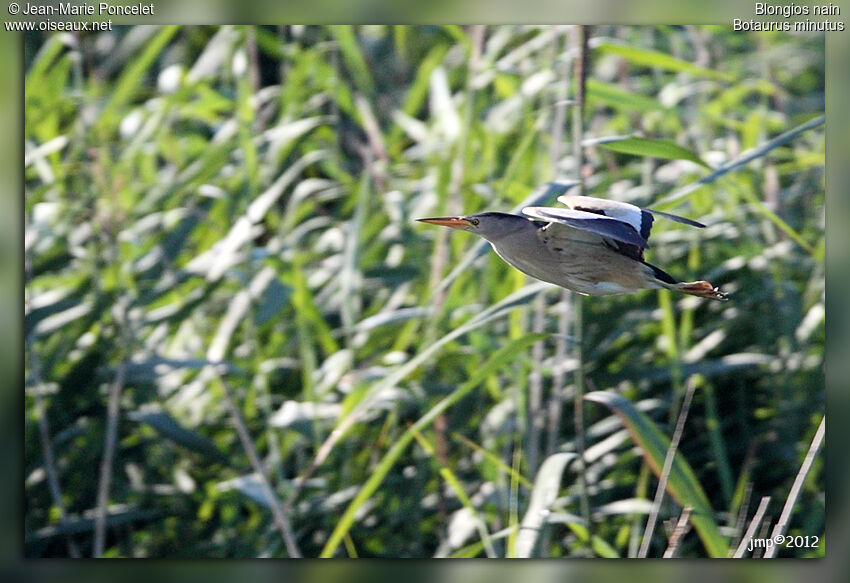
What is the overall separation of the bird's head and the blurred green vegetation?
0.45m

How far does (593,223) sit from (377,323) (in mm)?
574

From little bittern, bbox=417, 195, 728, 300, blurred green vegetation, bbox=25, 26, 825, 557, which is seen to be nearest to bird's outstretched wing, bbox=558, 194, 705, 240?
little bittern, bbox=417, 195, 728, 300

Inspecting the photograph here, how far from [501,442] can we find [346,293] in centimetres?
24

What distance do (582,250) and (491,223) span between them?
59mm

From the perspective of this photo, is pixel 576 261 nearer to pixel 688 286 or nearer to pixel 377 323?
pixel 688 286

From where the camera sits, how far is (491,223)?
0.67m

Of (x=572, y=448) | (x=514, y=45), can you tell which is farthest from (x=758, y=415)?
(x=514, y=45)

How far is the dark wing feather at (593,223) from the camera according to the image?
58cm

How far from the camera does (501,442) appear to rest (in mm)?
1192

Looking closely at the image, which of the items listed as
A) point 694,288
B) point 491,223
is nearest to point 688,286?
point 694,288

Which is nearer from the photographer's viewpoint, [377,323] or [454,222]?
[454,222]

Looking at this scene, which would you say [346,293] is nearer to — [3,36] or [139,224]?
[139,224]

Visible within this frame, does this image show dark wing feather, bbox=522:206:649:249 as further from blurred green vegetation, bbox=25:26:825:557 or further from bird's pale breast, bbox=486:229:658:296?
blurred green vegetation, bbox=25:26:825:557

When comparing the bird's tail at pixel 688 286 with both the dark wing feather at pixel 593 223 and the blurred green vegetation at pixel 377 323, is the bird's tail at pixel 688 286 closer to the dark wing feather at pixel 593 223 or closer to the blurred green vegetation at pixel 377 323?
the dark wing feather at pixel 593 223
